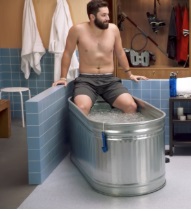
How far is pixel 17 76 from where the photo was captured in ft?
21.4

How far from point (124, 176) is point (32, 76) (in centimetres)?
317

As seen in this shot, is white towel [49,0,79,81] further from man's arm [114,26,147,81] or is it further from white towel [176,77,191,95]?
white towel [176,77,191,95]

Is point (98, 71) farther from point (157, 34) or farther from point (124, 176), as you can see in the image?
point (157, 34)

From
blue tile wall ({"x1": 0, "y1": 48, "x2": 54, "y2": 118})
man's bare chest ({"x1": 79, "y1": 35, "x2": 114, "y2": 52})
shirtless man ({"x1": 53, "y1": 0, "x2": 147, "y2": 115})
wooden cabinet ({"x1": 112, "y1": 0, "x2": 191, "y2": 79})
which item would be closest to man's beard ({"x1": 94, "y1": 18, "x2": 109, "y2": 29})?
shirtless man ({"x1": 53, "y1": 0, "x2": 147, "y2": 115})

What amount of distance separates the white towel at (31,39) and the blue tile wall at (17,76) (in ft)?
0.50

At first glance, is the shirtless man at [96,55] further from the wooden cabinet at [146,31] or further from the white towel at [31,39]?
the wooden cabinet at [146,31]

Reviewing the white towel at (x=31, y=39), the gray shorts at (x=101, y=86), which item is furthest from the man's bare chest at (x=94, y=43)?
the white towel at (x=31, y=39)

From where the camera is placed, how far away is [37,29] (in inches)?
248

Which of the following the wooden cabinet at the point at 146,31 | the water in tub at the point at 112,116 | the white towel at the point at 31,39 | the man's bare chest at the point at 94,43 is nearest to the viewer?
the water in tub at the point at 112,116

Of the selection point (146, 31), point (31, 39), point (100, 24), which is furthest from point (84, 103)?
point (146, 31)

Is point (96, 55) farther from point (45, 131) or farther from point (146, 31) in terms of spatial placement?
point (146, 31)

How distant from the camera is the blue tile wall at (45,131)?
3.94 meters

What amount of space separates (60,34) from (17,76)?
849mm

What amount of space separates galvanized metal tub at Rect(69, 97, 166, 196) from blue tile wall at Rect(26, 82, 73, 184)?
0.42 m
